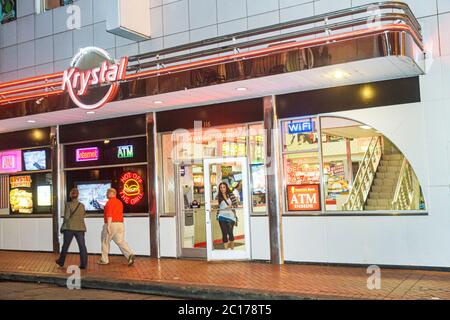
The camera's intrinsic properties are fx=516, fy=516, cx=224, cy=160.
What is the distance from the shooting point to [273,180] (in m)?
11.4

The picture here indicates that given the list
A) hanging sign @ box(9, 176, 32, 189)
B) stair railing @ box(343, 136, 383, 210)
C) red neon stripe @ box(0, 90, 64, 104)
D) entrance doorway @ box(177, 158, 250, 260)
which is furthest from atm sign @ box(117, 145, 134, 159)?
stair railing @ box(343, 136, 383, 210)

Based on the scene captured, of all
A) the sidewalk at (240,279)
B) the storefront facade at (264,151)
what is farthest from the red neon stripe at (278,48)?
the sidewalk at (240,279)

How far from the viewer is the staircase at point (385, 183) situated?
1042cm

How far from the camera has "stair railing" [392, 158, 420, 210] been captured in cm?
995

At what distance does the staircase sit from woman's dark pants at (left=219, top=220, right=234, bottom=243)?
123 inches

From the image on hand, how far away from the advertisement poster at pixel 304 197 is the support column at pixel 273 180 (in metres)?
0.25

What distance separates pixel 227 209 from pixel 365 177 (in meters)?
3.18

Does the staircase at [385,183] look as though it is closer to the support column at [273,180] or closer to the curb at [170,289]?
the support column at [273,180]

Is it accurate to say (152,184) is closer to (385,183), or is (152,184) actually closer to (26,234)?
(26,234)

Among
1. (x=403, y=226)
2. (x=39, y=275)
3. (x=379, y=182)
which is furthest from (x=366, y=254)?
(x=39, y=275)

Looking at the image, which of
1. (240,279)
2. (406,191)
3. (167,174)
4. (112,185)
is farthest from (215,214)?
(406,191)

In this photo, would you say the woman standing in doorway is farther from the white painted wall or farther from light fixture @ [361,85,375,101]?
the white painted wall

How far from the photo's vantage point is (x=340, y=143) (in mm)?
11062
